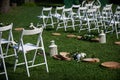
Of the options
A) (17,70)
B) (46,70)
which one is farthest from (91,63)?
(17,70)

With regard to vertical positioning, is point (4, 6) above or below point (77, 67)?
above

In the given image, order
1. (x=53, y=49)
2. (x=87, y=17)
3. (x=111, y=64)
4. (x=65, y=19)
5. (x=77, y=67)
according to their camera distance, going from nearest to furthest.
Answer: (x=77, y=67) → (x=111, y=64) → (x=53, y=49) → (x=87, y=17) → (x=65, y=19)

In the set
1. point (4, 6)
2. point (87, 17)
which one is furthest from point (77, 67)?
point (4, 6)

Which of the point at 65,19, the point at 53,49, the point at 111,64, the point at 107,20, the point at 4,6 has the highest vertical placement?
the point at 4,6

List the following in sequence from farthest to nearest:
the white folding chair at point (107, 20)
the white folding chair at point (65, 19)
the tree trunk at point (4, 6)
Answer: the tree trunk at point (4, 6)
the white folding chair at point (65, 19)
the white folding chair at point (107, 20)

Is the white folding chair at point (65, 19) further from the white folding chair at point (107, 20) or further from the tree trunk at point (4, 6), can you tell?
the tree trunk at point (4, 6)

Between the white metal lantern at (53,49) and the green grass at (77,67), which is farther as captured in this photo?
the white metal lantern at (53,49)

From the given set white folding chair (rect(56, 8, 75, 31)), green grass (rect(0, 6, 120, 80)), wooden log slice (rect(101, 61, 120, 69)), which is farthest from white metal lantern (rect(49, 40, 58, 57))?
white folding chair (rect(56, 8, 75, 31))

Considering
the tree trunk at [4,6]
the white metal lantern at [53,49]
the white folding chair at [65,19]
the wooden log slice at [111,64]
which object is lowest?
the wooden log slice at [111,64]

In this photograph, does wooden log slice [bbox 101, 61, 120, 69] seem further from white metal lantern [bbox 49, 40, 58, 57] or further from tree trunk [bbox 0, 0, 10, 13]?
tree trunk [bbox 0, 0, 10, 13]

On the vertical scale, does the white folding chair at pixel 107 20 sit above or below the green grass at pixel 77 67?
above

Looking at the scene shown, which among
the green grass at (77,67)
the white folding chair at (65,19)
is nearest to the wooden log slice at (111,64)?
the green grass at (77,67)

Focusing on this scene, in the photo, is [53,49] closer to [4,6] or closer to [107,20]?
[107,20]

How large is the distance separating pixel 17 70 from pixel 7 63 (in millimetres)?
674
